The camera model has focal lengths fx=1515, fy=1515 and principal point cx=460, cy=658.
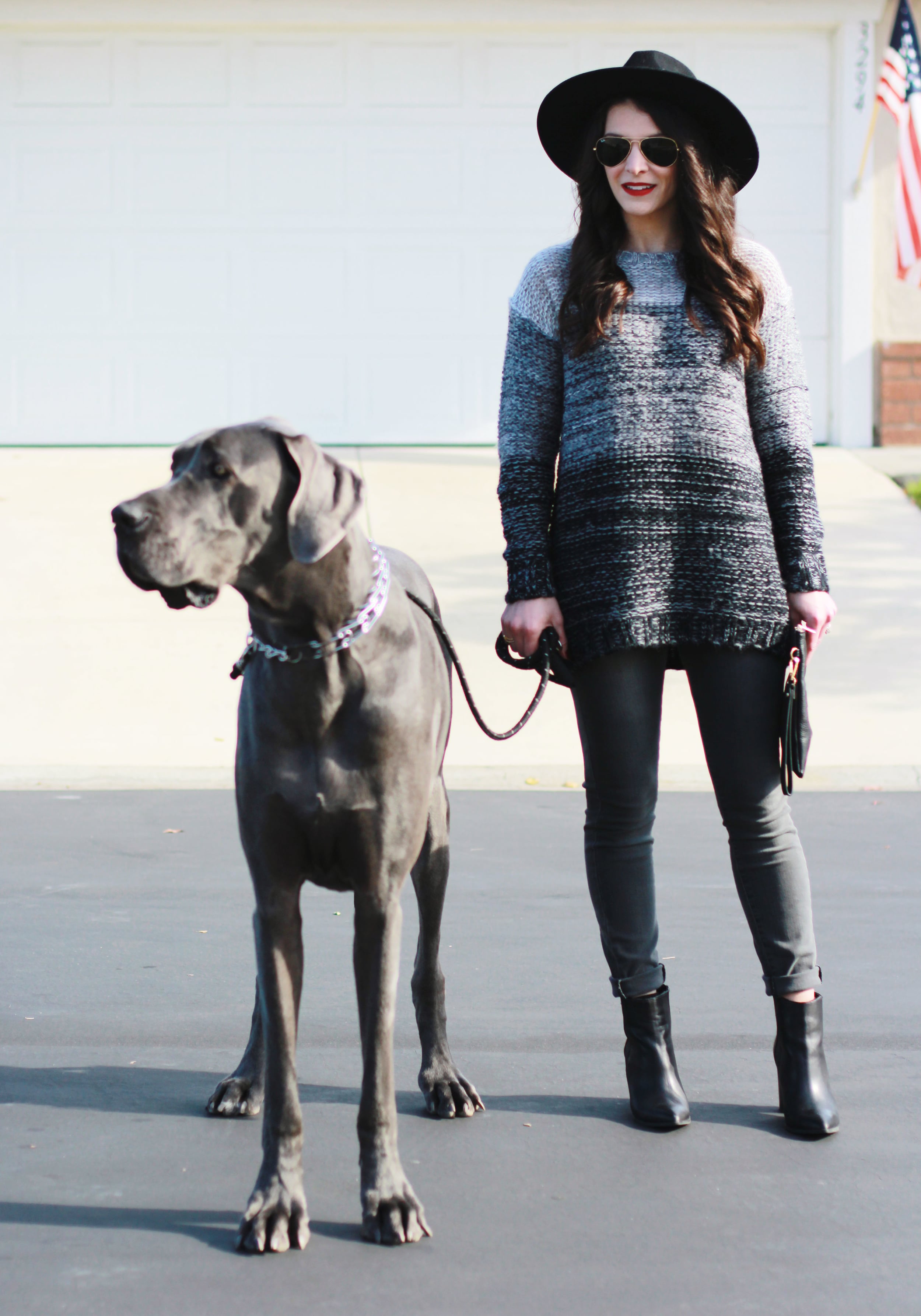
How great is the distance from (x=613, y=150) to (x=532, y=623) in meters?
0.97

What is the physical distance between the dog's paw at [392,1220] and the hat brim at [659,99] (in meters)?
2.10

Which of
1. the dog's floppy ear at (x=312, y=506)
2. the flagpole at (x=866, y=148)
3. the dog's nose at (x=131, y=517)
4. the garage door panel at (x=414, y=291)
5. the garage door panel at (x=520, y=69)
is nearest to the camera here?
the dog's nose at (x=131, y=517)

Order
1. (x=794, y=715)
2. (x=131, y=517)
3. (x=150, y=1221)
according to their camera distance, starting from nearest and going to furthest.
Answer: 1. (x=131, y=517)
2. (x=150, y=1221)
3. (x=794, y=715)

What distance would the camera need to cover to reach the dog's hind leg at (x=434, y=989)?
124 inches

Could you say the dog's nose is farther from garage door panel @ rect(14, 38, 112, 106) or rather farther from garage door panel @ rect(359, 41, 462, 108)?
garage door panel @ rect(14, 38, 112, 106)

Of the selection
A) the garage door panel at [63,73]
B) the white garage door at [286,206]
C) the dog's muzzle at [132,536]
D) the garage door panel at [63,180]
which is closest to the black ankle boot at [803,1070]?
the dog's muzzle at [132,536]

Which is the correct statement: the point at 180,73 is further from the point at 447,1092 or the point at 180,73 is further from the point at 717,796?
the point at 447,1092

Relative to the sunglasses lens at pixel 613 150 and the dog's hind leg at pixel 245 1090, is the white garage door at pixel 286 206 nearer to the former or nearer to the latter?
the sunglasses lens at pixel 613 150

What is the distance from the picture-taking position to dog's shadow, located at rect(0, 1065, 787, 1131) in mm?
3150

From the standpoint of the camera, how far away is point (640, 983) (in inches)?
123

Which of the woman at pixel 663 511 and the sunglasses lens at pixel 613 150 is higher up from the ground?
the sunglasses lens at pixel 613 150

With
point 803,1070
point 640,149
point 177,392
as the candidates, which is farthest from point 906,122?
point 803,1070

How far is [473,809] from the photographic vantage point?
6.24m

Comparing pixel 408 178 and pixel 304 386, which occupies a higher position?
pixel 408 178
